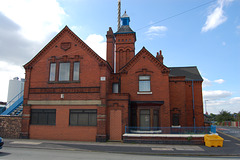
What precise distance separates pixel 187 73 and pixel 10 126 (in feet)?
78.6

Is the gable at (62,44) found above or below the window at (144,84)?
above

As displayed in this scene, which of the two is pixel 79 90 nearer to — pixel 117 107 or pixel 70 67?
pixel 70 67

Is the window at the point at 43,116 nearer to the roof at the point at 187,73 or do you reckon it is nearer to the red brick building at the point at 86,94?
the red brick building at the point at 86,94

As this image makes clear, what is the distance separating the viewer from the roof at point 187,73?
27033mm

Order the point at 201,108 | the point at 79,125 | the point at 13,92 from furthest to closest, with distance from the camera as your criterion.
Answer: the point at 13,92 < the point at 201,108 < the point at 79,125

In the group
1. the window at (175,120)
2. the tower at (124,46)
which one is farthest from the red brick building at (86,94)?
the tower at (124,46)

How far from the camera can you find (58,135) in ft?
65.3

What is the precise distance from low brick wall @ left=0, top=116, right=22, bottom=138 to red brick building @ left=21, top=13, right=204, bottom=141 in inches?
25.9

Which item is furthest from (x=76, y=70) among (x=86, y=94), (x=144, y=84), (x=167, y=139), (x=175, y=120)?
(x=175, y=120)

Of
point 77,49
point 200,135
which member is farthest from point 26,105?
point 200,135

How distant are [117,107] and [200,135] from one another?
8218 millimetres

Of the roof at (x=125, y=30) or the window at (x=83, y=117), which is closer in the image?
the window at (x=83, y=117)

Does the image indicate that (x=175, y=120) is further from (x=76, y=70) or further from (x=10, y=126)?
(x=10, y=126)

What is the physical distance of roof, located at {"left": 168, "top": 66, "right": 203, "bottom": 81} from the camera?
27033 mm
